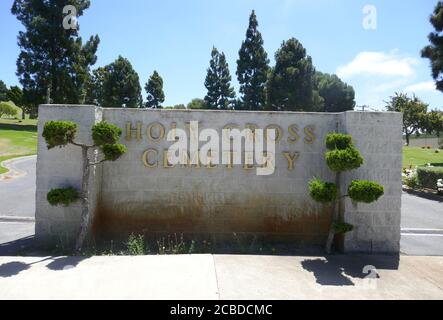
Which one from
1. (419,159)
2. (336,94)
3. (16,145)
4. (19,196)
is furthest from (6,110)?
(419,159)

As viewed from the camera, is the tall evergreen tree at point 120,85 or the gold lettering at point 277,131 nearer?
the gold lettering at point 277,131

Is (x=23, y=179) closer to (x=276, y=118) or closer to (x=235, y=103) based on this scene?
(x=276, y=118)

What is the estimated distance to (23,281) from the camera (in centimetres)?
570

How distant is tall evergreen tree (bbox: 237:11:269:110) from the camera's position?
47.3 m

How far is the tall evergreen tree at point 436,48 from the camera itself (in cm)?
2638

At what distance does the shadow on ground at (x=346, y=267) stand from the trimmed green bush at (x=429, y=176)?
1216 centimetres

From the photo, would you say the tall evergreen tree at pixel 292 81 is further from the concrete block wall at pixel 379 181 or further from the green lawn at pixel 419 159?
the concrete block wall at pixel 379 181

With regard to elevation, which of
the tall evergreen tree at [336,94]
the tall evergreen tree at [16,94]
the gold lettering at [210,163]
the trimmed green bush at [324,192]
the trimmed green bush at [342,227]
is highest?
the tall evergreen tree at [336,94]

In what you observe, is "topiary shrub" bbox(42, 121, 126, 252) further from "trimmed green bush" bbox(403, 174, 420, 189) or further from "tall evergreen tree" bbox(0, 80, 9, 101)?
"tall evergreen tree" bbox(0, 80, 9, 101)

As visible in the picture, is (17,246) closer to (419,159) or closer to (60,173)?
(60,173)

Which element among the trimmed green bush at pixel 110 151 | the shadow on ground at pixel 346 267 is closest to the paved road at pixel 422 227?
the shadow on ground at pixel 346 267

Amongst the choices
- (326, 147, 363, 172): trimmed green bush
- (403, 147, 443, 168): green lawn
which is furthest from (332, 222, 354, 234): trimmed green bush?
(403, 147, 443, 168): green lawn
